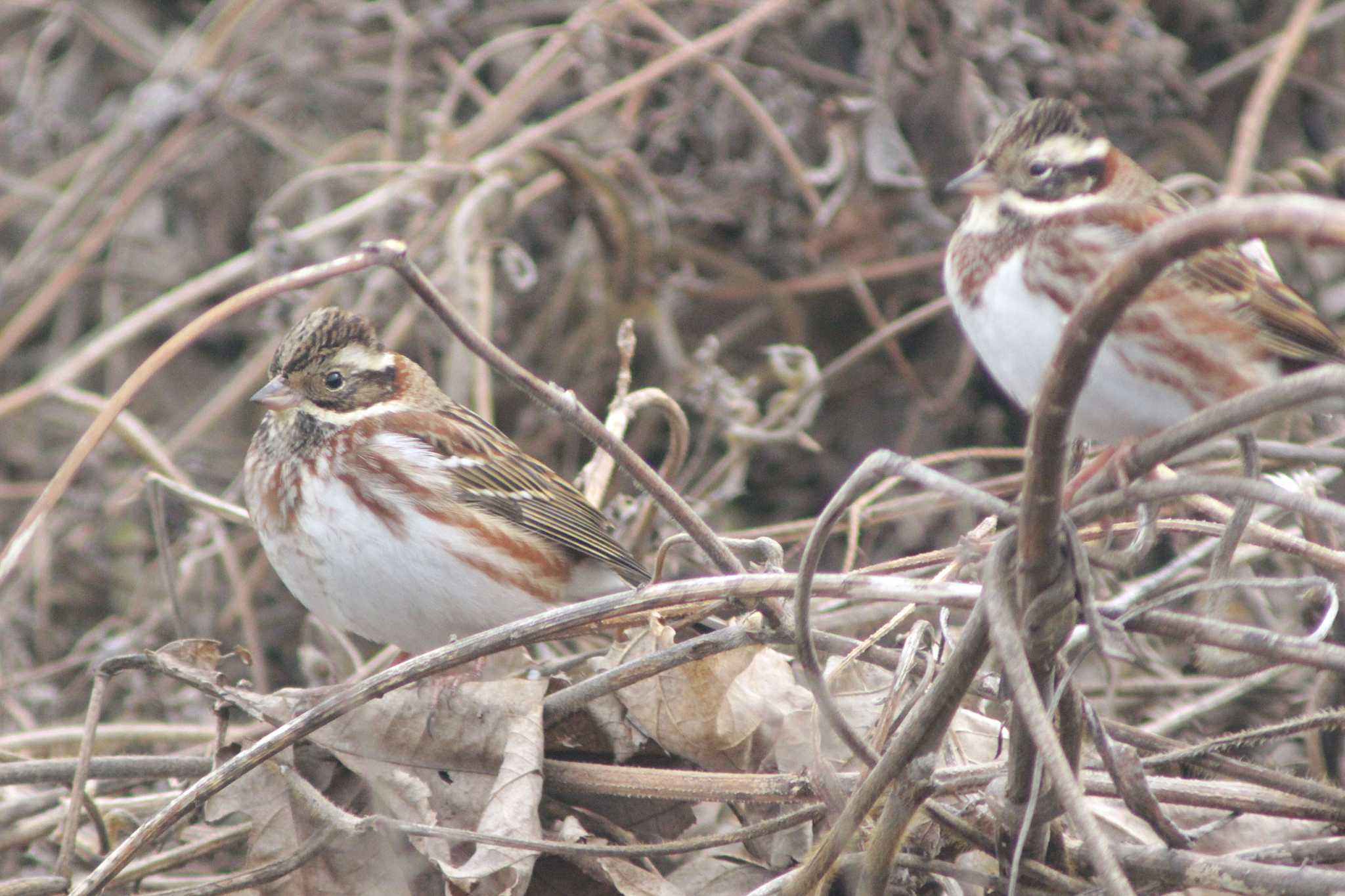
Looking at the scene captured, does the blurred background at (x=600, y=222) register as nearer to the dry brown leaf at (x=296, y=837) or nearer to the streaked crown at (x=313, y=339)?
the streaked crown at (x=313, y=339)

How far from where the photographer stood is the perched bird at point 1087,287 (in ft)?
9.68

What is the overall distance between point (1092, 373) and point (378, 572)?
5.63ft

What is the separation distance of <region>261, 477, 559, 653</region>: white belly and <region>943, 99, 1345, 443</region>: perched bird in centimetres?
142

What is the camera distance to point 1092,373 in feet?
9.50

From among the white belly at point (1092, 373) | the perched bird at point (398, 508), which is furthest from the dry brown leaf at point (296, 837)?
the white belly at point (1092, 373)

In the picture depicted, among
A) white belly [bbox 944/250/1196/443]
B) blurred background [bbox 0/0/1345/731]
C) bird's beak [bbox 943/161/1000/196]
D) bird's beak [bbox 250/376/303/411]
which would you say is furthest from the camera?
blurred background [bbox 0/0/1345/731]

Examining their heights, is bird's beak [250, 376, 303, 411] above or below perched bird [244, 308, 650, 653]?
above

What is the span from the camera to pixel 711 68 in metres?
5.24

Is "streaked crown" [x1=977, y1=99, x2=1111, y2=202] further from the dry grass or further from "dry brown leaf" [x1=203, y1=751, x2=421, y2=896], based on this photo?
"dry brown leaf" [x1=203, y1=751, x2=421, y2=896]

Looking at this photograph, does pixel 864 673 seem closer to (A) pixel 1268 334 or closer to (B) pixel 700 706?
(B) pixel 700 706

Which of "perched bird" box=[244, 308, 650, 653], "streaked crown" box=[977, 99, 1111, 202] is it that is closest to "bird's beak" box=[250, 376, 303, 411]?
"perched bird" box=[244, 308, 650, 653]

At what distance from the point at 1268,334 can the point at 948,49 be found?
86.2 inches

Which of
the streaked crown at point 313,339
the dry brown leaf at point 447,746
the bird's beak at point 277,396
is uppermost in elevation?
the streaked crown at point 313,339

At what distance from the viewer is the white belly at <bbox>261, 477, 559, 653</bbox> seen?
3.54 metres
